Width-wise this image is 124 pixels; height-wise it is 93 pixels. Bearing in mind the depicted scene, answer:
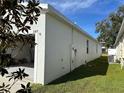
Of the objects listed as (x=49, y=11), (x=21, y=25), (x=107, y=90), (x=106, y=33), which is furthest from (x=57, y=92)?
(x=106, y=33)

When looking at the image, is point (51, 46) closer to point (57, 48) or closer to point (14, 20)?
point (57, 48)

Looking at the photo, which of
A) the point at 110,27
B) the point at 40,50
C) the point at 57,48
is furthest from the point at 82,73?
the point at 110,27

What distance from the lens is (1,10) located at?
2717mm

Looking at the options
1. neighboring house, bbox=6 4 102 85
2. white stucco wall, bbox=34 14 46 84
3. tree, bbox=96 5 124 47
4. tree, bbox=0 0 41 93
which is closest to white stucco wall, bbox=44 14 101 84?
neighboring house, bbox=6 4 102 85

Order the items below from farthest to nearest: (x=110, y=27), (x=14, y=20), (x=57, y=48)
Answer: (x=110, y=27) → (x=57, y=48) → (x=14, y=20)

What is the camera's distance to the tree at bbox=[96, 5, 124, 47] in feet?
176

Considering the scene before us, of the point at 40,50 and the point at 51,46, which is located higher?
the point at 51,46

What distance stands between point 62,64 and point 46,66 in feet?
12.7

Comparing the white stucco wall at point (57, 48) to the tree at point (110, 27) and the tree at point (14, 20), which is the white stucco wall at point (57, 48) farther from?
the tree at point (110, 27)

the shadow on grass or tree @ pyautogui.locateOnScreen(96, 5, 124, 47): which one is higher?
tree @ pyautogui.locateOnScreen(96, 5, 124, 47)

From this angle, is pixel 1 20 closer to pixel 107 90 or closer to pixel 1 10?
pixel 1 10

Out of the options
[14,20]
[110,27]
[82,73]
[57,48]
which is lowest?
[82,73]

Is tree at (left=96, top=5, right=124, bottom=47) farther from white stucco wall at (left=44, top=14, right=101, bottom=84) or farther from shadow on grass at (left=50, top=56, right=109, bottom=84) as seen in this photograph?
white stucco wall at (left=44, top=14, right=101, bottom=84)

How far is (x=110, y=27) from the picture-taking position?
55562 mm
